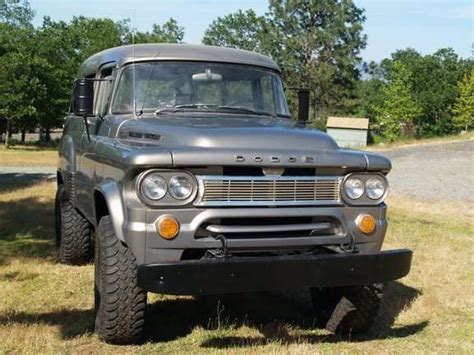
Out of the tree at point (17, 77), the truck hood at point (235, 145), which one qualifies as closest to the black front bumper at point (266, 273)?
the truck hood at point (235, 145)

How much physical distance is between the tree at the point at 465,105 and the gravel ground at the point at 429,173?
116 feet

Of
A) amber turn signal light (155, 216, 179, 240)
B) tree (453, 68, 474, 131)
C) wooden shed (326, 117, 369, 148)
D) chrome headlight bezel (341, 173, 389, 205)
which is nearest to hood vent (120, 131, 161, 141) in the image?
amber turn signal light (155, 216, 179, 240)

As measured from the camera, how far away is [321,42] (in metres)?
56.8

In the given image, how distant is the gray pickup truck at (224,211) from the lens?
13.1ft

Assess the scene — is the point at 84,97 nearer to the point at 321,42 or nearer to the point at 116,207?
the point at 116,207

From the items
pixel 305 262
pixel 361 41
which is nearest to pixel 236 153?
pixel 305 262

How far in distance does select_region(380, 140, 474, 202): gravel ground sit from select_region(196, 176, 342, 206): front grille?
10.9m

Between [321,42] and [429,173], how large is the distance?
36.8 m

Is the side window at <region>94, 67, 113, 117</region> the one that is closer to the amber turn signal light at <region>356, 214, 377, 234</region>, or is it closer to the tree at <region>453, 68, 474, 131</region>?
the amber turn signal light at <region>356, 214, 377, 234</region>

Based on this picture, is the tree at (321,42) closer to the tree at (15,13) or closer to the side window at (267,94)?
the tree at (15,13)

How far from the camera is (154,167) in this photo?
396 centimetres

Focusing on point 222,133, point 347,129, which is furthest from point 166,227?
point 347,129

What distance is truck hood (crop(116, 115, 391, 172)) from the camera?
4.02m

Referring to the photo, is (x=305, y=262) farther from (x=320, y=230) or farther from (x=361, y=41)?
(x=361, y=41)
